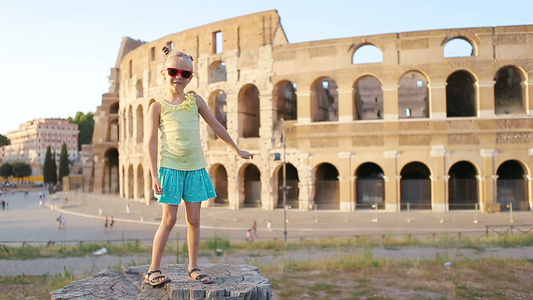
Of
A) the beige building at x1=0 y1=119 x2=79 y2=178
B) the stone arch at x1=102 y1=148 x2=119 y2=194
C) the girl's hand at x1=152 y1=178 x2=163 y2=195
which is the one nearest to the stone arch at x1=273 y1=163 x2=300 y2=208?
the girl's hand at x1=152 y1=178 x2=163 y2=195

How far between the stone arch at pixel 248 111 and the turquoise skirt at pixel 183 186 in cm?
2270

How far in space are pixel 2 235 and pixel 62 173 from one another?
124 feet

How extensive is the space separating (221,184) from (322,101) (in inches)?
336

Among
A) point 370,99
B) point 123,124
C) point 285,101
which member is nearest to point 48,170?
point 123,124

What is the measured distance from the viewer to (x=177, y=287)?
417cm

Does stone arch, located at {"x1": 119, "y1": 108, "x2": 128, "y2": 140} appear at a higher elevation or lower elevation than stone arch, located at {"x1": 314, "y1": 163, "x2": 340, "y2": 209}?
higher

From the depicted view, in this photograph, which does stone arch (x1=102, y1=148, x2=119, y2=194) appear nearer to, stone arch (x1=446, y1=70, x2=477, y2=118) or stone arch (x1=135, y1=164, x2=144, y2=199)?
stone arch (x1=135, y1=164, x2=144, y2=199)

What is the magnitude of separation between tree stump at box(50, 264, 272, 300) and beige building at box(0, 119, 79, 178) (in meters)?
48.6

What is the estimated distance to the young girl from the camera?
445cm

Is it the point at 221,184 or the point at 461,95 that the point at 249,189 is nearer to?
the point at 221,184

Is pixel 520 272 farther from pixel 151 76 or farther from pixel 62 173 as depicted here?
pixel 62 173

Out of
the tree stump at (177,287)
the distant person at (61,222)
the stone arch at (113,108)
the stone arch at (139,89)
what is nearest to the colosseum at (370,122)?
the stone arch at (139,89)

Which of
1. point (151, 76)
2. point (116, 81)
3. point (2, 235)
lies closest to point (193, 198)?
point (2, 235)

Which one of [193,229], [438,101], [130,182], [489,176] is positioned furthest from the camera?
[130,182]
